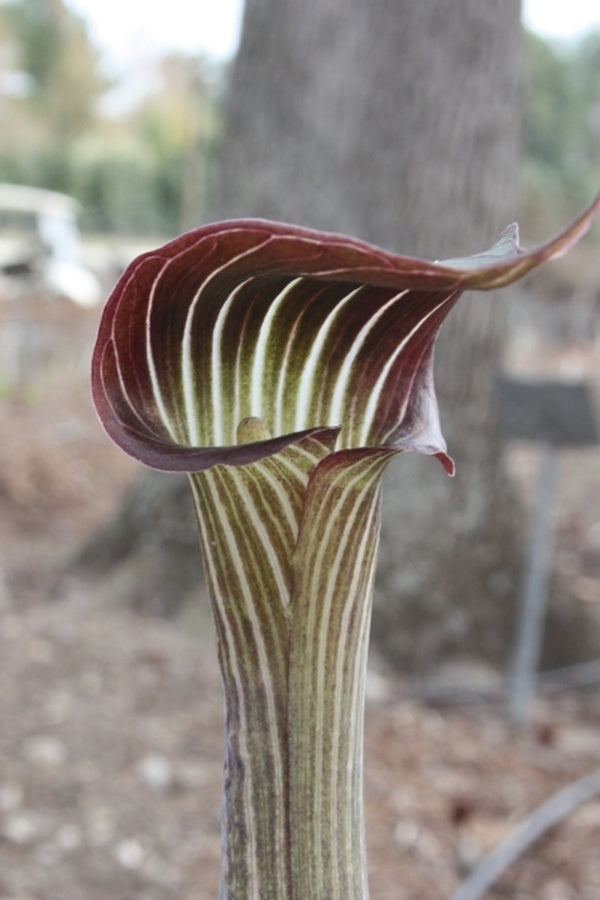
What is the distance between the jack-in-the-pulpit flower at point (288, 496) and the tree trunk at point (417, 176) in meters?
2.06

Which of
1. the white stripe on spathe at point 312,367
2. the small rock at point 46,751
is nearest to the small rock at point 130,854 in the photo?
the small rock at point 46,751

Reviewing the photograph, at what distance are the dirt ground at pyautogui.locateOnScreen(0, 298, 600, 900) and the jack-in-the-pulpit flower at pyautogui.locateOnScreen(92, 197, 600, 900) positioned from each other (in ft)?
4.63

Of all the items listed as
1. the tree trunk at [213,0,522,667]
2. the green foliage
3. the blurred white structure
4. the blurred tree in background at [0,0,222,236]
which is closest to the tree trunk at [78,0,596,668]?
the tree trunk at [213,0,522,667]

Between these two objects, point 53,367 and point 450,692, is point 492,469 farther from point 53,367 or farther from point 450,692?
point 53,367

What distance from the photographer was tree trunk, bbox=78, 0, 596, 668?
2.67 metres

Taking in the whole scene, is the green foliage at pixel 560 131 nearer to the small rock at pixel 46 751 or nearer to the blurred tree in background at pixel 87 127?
the blurred tree in background at pixel 87 127

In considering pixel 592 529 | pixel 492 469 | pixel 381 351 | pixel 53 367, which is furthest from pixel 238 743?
pixel 53 367

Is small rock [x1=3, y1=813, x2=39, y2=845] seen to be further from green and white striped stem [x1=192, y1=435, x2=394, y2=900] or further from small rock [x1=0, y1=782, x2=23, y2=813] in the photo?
green and white striped stem [x1=192, y1=435, x2=394, y2=900]

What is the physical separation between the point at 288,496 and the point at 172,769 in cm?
185

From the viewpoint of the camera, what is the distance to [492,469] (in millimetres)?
2957

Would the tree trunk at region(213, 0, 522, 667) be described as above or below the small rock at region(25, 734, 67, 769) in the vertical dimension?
above

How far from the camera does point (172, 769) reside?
7.66 ft

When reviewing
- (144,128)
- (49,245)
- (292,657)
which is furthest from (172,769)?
(144,128)

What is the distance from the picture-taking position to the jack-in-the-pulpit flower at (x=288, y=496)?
61 cm
